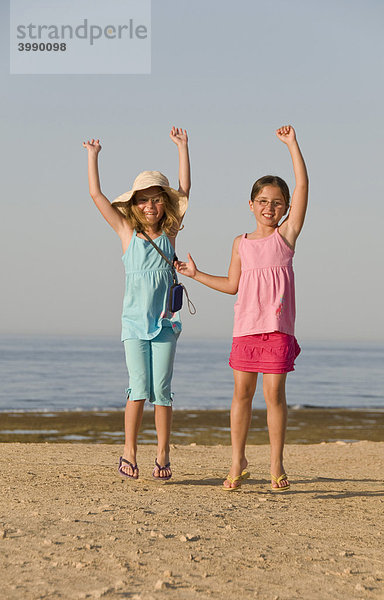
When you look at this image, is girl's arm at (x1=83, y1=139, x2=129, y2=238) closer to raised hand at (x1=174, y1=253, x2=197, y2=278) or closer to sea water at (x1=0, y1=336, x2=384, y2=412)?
raised hand at (x1=174, y1=253, x2=197, y2=278)

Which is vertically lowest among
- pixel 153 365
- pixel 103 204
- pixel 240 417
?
pixel 240 417

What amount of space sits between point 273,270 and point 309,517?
1.70 meters

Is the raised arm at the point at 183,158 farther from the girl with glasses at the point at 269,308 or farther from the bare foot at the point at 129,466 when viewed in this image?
the bare foot at the point at 129,466

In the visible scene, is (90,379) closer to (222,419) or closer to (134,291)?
(222,419)

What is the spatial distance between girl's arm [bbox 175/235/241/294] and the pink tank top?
109mm

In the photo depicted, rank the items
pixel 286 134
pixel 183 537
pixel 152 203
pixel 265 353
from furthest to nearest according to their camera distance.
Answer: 1. pixel 152 203
2. pixel 286 134
3. pixel 265 353
4. pixel 183 537

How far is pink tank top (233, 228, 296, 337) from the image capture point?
481 centimetres

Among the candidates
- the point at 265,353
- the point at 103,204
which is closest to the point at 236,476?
the point at 265,353

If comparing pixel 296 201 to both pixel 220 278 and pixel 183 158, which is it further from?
pixel 183 158

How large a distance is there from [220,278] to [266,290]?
1.43 feet

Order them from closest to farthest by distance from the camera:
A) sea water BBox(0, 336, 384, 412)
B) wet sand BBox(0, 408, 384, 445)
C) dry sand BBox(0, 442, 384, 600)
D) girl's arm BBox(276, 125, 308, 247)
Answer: dry sand BBox(0, 442, 384, 600) → girl's arm BBox(276, 125, 308, 247) → wet sand BBox(0, 408, 384, 445) → sea water BBox(0, 336, 384, 412)

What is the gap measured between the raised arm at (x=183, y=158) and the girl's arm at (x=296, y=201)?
907 millimetres

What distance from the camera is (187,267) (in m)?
5.15

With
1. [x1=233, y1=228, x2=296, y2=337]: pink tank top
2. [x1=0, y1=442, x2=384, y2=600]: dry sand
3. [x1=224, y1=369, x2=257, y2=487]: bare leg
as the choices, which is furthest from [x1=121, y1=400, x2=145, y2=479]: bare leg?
[x1=233, y1=228, x2=296, y2=337]: pink tank top
